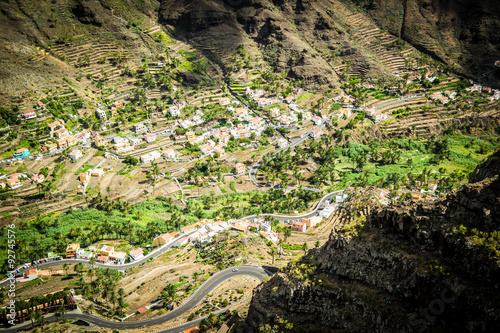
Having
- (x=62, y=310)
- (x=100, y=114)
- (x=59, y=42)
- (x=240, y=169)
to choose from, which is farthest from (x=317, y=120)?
(x=59, y=42)

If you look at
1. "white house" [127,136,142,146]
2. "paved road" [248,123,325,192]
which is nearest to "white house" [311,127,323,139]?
"paved road" [248,123,325,192]

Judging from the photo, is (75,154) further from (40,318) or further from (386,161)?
(386,161)

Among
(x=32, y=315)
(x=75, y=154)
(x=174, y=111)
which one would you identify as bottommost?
(x=32, y=315)

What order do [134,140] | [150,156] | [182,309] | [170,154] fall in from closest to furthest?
[182,309] → [150,156] → [170,154] → [134,140]

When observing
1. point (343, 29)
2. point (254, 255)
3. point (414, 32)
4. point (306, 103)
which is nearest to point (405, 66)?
point (414, 32)

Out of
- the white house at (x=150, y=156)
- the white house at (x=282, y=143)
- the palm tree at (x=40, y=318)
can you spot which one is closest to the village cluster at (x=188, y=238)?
the palm tree at (x=40, y=318)
